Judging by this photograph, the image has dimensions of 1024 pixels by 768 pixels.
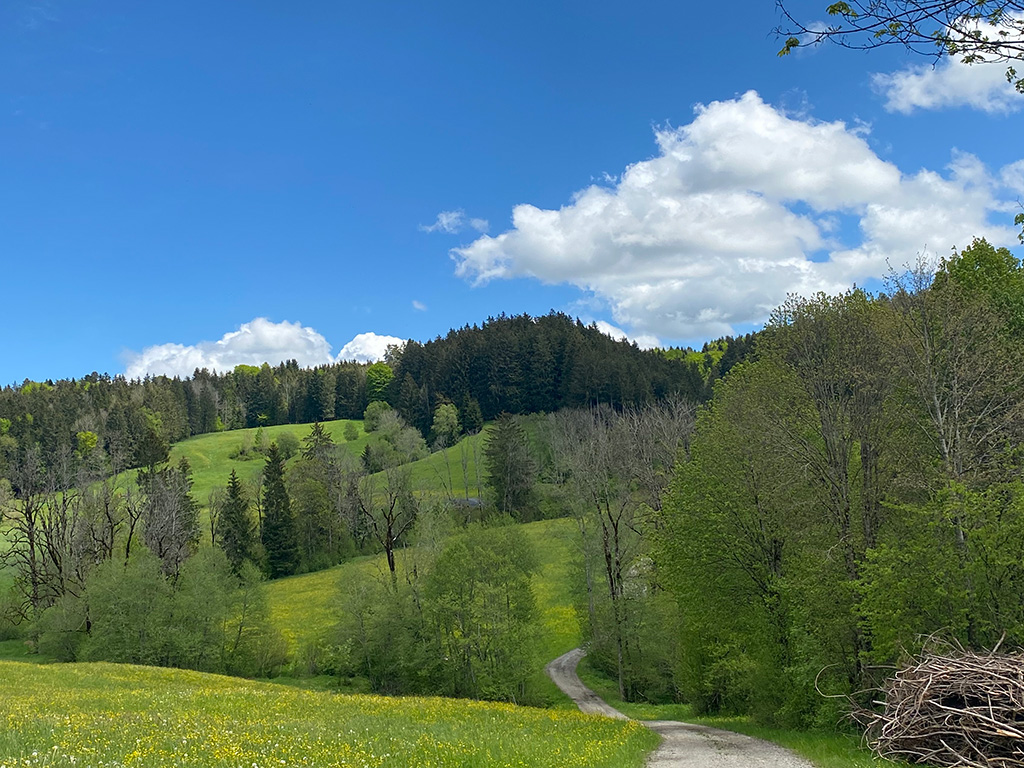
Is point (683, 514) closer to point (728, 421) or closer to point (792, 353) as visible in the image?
point (728, 421)

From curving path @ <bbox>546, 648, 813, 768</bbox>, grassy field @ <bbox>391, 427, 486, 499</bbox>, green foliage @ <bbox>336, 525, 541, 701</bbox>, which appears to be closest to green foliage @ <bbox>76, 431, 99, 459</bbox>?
grassy field @ <bbox>391, 427, 486, 499</bbox>

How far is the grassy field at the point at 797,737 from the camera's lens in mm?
15766

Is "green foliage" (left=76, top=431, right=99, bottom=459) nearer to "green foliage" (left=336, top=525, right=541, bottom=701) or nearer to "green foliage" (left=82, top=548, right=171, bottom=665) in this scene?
Result: "green foliage" (left=82, top=548, right=171, bottom=665)

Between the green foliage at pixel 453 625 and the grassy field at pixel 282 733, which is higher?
the grassy field at pixel 282 733

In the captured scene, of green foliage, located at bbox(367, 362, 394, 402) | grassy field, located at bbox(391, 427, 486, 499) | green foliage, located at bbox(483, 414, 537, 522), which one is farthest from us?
green foliage, located at bbox(367, 362, 394, 402)

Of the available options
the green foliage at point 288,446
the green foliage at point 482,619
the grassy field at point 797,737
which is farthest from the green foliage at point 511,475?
the grassy field at point 797,737

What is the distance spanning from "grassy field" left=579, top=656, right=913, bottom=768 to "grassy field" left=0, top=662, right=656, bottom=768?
461 cm

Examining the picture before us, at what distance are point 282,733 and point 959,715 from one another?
1441 cm

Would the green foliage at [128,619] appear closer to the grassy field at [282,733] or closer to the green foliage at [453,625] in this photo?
the green foliage at [453,625]

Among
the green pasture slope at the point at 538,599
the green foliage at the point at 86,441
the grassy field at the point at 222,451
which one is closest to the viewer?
the green pasture slope at the point at 538,599

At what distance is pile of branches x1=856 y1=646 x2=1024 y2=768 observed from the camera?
513 inches

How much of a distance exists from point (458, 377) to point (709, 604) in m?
130

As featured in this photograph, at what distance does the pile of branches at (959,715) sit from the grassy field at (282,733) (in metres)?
6.27

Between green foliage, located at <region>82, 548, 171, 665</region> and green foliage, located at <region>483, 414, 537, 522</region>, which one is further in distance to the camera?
green foliage, located at <region>483, 414, 537, 522</region>
